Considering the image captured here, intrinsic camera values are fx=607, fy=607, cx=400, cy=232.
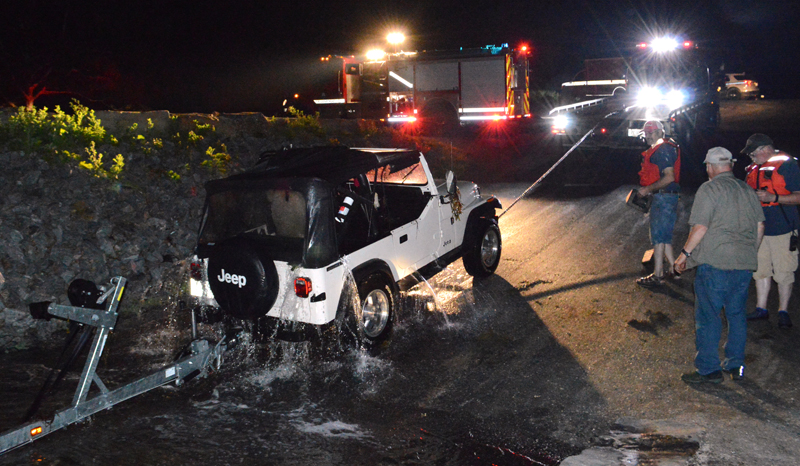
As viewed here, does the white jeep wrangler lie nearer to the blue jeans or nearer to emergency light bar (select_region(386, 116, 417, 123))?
the blue jeans

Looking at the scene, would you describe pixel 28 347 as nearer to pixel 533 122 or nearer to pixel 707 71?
pixel 533 122

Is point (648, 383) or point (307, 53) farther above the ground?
point (307, 53)

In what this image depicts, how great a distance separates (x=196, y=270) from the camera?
561cm

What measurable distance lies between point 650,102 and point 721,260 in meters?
12.9

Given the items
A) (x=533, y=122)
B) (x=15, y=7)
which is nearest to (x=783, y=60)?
(x=533, y=122)

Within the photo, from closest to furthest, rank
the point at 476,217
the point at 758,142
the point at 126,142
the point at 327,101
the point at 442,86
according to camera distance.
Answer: the point at 758,142
the point at 476,217
the point at 126,142
the point at 442,86
the point at 327,101

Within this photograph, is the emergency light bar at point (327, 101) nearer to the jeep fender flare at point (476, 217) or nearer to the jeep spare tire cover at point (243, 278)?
the jeep fender flare at point (476, 217)

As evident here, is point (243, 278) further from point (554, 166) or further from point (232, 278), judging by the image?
point (554, 166)

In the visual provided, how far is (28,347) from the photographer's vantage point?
596 cm

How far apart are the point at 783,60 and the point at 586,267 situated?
8108cm

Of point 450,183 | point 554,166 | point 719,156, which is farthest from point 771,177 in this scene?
point 554,166

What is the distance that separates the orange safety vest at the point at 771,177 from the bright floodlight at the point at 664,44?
14249mm

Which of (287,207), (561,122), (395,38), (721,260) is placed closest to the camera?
(721,260)

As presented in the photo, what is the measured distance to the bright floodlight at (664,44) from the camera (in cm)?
1845
